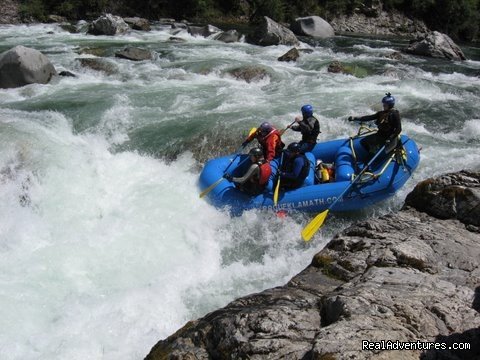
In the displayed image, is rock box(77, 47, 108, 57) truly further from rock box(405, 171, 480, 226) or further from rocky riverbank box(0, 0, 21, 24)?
rock box(405, 171, 480, 226)

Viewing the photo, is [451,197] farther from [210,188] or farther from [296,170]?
[210,188]

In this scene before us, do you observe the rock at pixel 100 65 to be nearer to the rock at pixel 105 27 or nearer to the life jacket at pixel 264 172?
the rock at pixel 105 27

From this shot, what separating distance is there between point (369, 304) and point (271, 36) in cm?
1629

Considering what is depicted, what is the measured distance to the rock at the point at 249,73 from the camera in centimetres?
1234

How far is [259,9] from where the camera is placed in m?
27.0

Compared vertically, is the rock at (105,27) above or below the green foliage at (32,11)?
above

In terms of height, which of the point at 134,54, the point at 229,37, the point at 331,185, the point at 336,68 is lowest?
the point at 229,37

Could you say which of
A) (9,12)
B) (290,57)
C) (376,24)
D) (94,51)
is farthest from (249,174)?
(376,24)

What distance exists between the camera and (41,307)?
498 centimetres

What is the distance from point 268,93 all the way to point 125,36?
998cm

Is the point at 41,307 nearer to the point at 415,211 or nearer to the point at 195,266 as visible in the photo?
the point at 195,266

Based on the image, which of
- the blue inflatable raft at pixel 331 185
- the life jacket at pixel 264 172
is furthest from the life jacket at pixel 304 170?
the life jacket at pixel 264 172

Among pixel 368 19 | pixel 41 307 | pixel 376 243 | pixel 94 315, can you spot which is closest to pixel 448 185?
pixel 376 243

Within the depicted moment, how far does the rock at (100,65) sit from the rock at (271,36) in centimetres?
744
